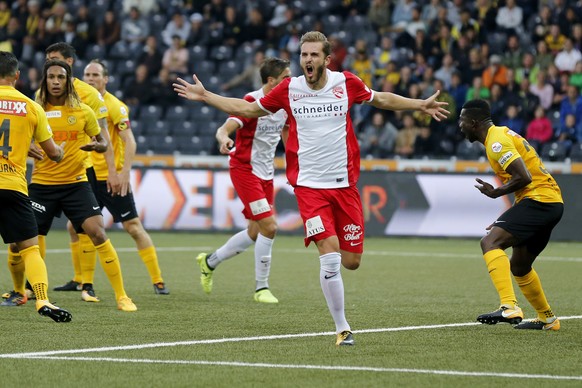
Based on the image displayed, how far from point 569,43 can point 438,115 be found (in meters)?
14.4

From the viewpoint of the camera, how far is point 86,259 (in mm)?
12305

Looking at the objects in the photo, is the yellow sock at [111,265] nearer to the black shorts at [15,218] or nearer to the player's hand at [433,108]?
the black shorts at [15,218]

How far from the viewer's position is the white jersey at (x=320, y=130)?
30.2 ft

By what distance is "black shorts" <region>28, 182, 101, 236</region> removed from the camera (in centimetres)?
1106

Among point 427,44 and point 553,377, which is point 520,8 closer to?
point 427,44

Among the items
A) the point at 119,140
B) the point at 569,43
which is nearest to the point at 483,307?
the point at 119,140

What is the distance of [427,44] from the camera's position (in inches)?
992

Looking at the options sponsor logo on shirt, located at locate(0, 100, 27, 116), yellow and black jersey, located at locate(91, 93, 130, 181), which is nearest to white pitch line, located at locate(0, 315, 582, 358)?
sponsor logo on shirt, located at locate(0, 100, 27, 116)

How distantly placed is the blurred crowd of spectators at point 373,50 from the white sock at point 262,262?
10.9 metres

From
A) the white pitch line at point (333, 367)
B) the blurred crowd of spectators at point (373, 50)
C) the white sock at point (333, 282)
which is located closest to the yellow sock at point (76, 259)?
the white sock at point (333, 282)

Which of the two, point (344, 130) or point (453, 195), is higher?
point (344, 130)

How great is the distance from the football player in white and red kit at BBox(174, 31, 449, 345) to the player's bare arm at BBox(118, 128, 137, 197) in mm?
3069

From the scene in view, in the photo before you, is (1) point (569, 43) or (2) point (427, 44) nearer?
(1) point (569, 43)

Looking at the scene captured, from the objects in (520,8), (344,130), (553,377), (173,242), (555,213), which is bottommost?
(173,242)
